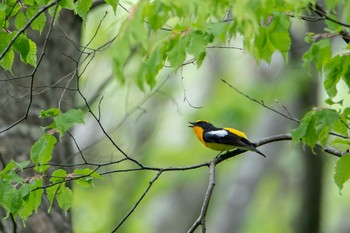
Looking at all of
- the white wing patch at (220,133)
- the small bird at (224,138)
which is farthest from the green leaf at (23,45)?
the white wing patch at (220,133)

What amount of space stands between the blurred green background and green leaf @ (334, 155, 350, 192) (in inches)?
176

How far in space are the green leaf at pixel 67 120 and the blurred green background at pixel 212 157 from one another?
4355mm

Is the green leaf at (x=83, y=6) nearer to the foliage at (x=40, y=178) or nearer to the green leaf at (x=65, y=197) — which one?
the foliage at (x=40, y=178)

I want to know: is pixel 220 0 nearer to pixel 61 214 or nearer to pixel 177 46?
pixel 177 46

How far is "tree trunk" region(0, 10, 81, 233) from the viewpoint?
5828 mm

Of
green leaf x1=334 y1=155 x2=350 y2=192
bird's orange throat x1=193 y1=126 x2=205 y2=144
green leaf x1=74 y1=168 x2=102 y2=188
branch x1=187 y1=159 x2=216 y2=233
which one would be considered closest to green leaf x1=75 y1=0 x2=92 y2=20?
green leaf x1=74 y1=168 x2=102 y2=188

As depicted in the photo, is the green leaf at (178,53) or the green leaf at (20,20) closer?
the green leaf at (178,53)

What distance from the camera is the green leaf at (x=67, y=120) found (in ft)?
12.8

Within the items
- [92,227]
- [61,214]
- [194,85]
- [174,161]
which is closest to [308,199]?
[61,214]

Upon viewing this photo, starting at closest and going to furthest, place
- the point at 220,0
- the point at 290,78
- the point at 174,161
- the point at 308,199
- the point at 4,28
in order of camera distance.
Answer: the point at 220,0 < the point at 4,28 < the point at 308,199 < the point at 290,78 < the point at 174,161

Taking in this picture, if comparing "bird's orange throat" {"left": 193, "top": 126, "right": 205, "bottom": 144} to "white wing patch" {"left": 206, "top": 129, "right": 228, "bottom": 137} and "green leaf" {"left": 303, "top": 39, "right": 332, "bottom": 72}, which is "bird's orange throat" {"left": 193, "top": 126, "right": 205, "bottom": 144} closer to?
"white wing patch" {"left": 206, "top": 129, "right": 228, "bottom": 137}

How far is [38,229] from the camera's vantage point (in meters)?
5.75

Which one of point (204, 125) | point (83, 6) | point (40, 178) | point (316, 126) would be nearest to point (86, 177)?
point (40, 178)

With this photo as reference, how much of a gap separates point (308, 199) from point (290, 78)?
2284 mm
